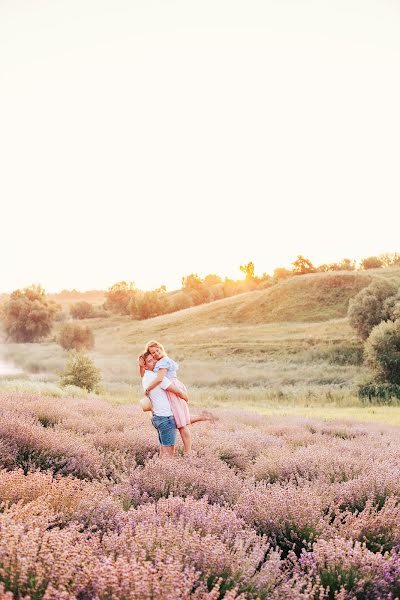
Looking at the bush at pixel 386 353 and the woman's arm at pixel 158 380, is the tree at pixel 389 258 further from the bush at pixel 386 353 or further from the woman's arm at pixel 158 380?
the woman's arm at pixel 158 380

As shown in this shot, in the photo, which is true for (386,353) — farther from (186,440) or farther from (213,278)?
(213,278)

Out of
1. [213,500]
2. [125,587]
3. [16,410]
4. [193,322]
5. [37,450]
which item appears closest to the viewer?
[125,587]

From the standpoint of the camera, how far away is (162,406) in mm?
7266

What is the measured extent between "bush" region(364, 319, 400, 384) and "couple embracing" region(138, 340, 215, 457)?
21.7 m

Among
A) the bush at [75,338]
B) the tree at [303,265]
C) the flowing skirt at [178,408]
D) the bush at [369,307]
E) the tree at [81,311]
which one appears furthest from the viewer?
the tree at [81,311]

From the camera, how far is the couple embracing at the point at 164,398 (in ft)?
23.0

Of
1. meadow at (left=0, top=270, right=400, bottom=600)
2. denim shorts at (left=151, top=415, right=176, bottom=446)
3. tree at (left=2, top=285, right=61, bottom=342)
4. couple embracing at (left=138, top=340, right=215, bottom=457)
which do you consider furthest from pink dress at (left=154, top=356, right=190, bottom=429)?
tree at (left=2, top=285, right=61, bottom=342)

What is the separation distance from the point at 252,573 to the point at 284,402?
72.9ft

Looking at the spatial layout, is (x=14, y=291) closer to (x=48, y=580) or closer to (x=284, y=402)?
(x=284, y=402)

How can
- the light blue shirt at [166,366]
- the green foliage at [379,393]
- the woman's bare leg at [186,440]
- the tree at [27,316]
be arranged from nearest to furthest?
the woman's bare leg at [186,440] → the light blue shirt at [166,366] → the green foliage at [379,393] → the tree at [27,316]

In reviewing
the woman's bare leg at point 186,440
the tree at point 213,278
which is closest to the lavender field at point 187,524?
the woman's bare leg at point 186,440

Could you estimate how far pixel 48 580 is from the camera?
2391 millimetres

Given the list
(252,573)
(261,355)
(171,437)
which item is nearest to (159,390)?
(171,437)

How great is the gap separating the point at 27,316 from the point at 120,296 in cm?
4512
